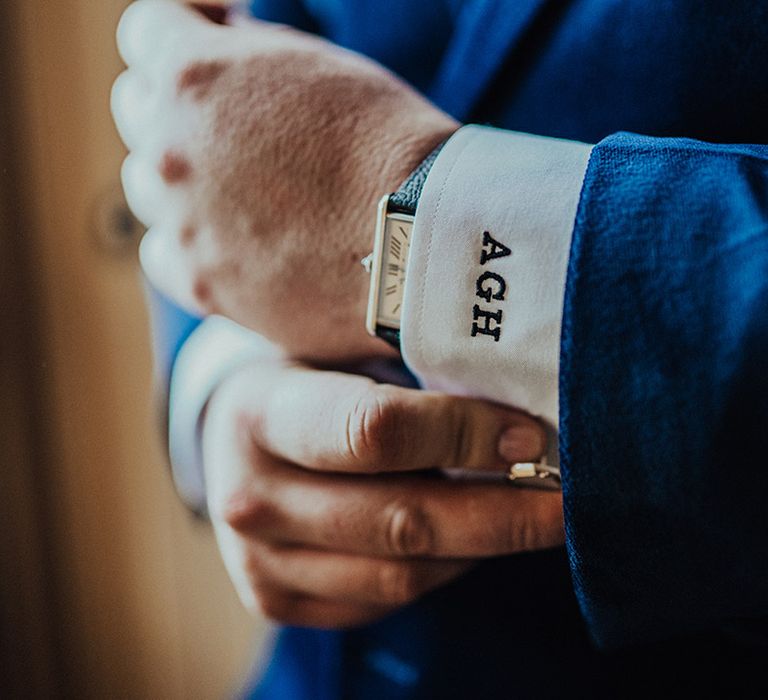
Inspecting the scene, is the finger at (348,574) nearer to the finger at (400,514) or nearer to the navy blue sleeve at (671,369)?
the finger at (400,514)

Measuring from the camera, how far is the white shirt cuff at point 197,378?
59 cm

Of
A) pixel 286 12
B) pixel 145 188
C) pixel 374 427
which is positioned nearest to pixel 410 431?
pixel 374 427

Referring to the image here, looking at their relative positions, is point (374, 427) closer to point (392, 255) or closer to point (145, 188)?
point (392, 255)

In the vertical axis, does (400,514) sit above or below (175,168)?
below

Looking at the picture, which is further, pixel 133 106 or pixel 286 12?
pixel 286 12

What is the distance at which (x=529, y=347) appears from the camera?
0.37 meters

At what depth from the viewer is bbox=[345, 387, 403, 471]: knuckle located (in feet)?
1.33

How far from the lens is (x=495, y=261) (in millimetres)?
370

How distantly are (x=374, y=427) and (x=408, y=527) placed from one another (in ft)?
0.23

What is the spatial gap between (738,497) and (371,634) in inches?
16.7

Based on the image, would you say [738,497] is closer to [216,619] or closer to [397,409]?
[397,409]

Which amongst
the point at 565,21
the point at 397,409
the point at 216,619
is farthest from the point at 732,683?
the point at 216,619

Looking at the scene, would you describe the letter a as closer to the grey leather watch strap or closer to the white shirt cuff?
the grey leather watch strap

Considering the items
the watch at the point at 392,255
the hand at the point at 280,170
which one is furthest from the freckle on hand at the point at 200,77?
the watch at the point at 392,255
